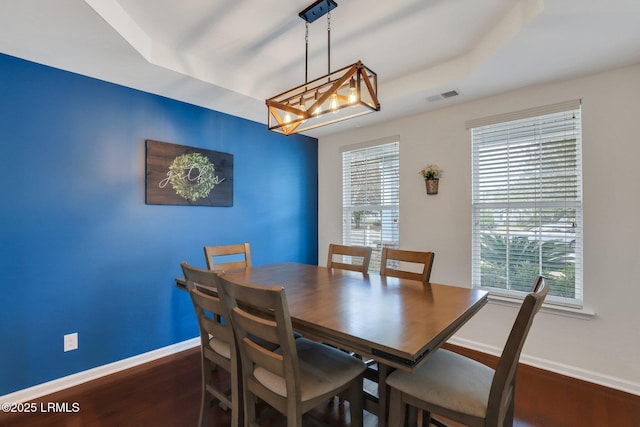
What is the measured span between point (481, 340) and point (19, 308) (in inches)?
147

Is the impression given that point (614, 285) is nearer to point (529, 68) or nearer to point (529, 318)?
point (529, 68)

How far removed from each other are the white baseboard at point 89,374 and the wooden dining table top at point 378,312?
50.6 inches

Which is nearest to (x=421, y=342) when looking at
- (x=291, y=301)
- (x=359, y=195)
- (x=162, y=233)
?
(x=291, y=301)

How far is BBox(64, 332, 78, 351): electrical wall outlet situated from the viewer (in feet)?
7.40

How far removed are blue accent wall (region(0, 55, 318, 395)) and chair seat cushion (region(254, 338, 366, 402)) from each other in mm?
1741

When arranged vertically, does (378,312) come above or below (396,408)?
above

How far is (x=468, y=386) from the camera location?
1295 millimetres

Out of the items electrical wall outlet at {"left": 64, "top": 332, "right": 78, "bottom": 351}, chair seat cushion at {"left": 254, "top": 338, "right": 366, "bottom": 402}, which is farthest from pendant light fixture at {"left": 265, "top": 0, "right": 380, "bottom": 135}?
electrical wall outlet at {"left": 64, "top": 332, "right": 78, "bottom": 351}

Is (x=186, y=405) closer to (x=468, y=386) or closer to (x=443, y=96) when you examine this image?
(x=468, y=386)

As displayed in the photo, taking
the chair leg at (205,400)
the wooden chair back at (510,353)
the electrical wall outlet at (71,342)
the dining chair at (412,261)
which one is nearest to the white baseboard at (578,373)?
the dining chair at (412,261)

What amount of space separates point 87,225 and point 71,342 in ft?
2.90

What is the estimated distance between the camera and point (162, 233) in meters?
2.77

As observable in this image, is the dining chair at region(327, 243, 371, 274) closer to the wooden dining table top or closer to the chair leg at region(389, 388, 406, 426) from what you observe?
the wooden dining table top

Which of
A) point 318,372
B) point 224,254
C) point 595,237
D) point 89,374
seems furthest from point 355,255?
point 89,374
